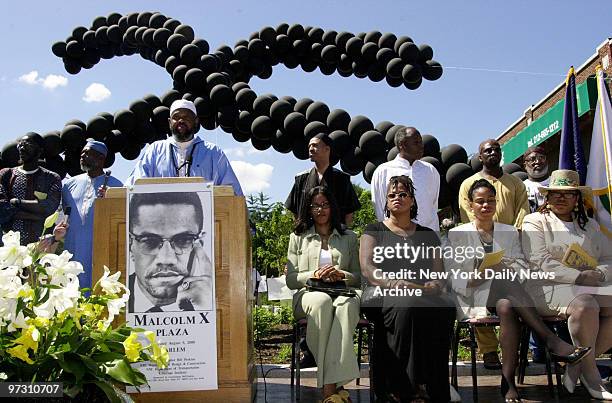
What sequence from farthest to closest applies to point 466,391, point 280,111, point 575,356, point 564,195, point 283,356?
point 280,111, point 283,356, point 564,195, point 466,391, point 575,356

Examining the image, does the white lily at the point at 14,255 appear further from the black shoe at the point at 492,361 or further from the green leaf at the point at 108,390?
the black shoe at the point at 492,361

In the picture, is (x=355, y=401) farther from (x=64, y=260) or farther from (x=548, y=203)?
(x=64, y=260)

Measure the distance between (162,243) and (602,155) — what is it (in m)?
4.51

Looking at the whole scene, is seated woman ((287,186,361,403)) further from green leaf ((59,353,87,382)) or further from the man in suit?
green leaf ((59,353,87,382))

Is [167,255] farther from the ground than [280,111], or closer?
closer

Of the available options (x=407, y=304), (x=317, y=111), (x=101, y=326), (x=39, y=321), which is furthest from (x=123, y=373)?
(x=317, y=111)

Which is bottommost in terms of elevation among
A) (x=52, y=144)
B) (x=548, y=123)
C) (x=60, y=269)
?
(x=60, y=269)

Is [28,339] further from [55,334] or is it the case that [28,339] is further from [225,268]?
[225,268]

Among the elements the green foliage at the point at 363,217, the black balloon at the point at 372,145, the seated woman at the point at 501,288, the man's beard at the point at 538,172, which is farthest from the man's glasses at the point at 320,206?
the green foliage at the point at 363,217

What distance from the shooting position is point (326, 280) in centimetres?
425

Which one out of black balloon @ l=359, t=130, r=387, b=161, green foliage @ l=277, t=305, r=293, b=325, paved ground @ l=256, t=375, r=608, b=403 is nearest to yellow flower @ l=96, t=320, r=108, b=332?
paved ground @ l=256, t=375, r=608, b=403

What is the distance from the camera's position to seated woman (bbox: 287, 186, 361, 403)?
3818mm

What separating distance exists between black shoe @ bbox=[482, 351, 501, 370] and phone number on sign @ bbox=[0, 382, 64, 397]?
4.22m

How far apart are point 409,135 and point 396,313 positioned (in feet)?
7.24
